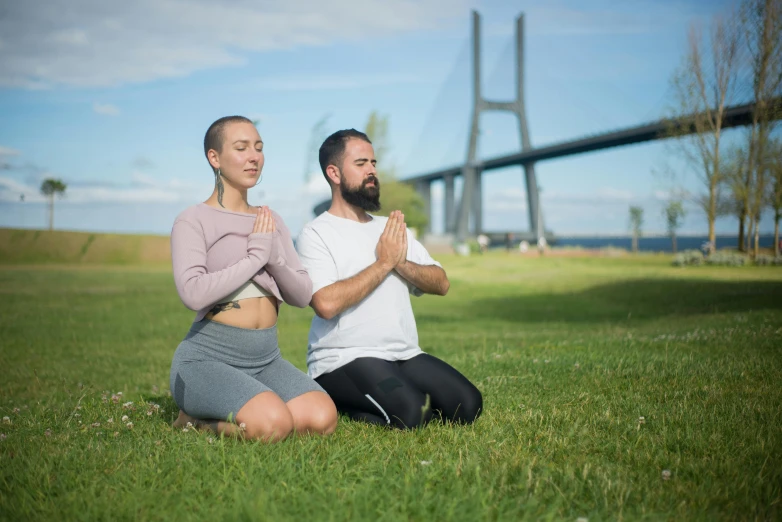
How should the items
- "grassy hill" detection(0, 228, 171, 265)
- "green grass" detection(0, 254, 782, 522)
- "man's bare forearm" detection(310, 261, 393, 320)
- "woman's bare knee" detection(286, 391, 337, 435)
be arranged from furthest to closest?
"grassy hill" detection(0, 228, 171, 265)
"man's bare forearm" detection(310, 261, 393, 320)
"woman's bare knee" detection(286, 391, 337, 435)
"green grass" detection(0, 254, 782, 522)

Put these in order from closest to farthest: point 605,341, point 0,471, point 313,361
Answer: point 0,471
point 313,361
point 605,341

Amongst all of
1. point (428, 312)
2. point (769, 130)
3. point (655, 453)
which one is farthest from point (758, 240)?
point (655, 453)

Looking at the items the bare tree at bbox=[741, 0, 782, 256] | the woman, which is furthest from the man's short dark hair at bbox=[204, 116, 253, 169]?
the bare tree at bbox=[741, 0, 782, 256]

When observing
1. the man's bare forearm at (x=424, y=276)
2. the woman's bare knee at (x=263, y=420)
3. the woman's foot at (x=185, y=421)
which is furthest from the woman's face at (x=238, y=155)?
the woman's foot at (x=185, y=421)

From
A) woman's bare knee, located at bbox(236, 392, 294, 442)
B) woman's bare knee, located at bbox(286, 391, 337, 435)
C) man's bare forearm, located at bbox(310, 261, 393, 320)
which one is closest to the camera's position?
woman's bare knee, located at bbox(236, 392, 294, 442)

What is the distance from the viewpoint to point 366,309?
4074 mm

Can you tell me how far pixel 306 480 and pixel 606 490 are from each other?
121cm

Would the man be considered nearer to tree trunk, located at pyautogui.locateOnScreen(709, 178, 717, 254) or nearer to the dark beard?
the dark beard

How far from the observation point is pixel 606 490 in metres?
2.71

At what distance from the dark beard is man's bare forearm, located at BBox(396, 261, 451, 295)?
1.45 ft

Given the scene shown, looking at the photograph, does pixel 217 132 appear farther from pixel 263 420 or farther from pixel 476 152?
pixel 476 152

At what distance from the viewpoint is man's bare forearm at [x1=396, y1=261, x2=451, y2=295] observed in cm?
410

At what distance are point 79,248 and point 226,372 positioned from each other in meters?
39.5

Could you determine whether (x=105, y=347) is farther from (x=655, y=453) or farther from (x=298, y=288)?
(x=655, y=453)
